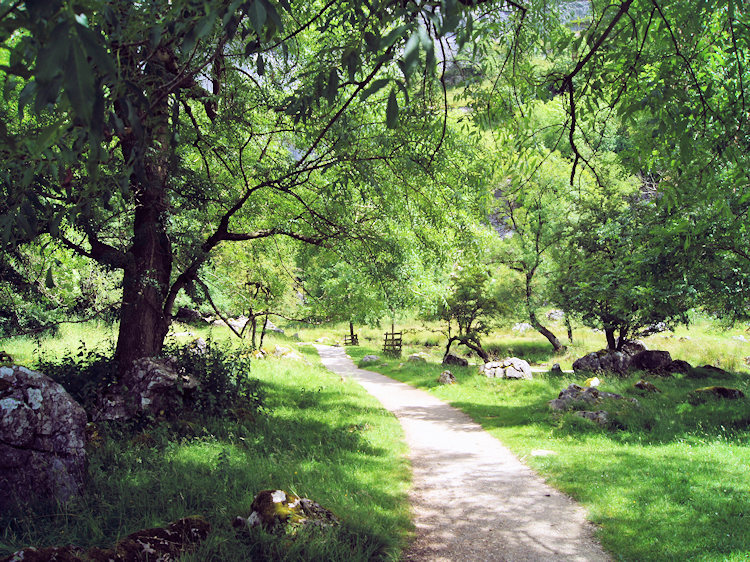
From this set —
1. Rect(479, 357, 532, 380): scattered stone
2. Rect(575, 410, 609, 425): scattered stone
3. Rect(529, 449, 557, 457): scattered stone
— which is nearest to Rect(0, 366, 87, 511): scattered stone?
Rect(529, 449, 557, 457): scattered stone

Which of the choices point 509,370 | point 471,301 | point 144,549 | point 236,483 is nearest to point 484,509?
point 236,483

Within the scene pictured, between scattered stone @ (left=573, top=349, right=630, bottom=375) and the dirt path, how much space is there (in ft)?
30.7

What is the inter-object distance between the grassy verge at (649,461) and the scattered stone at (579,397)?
33 centimetres

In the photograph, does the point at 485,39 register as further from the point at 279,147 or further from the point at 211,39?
the point at 279,147

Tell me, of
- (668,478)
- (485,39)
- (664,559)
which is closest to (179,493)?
(664,559)

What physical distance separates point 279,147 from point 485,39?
597 centimetres

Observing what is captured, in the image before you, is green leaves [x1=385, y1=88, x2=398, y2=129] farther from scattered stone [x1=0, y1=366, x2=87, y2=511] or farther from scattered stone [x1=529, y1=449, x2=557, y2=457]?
scattered stone [x1=529, y1=449, x2=557, y2=457]

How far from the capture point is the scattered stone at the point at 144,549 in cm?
305

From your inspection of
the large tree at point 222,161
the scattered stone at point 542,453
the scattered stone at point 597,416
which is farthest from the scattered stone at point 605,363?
the large tree at point 222,161

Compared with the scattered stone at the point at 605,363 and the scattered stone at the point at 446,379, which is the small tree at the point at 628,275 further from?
the scattered stone at the point at 446,379

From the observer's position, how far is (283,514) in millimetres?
4273

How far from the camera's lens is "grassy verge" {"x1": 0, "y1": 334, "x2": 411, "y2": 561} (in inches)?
158

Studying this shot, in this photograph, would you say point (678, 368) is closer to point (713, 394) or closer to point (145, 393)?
point (713, 394)

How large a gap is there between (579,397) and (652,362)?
710 cm
